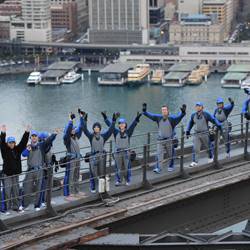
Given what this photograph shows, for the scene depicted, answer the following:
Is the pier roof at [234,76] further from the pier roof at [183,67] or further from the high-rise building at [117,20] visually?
the high-rise building at [117,20]

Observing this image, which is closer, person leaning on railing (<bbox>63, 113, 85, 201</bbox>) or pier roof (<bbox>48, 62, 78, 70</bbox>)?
person leaning on railing (<bbox>63, 113, 85, 201</bbox>)

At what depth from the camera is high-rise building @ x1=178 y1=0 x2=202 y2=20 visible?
2700 cm

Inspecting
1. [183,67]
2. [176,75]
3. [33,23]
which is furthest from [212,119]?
[33,23]

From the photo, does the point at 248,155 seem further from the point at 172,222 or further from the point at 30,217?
the point at 30,217

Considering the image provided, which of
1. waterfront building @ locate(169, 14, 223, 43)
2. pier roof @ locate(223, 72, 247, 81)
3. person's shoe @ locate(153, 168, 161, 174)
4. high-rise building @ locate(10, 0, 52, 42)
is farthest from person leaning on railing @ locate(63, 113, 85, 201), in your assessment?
high-rise building @ locate(10, 0, 52, 42)

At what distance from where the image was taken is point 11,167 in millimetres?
2664

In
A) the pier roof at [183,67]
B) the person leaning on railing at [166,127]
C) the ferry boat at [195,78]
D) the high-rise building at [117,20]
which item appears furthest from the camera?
the high-rise building at [117,20]

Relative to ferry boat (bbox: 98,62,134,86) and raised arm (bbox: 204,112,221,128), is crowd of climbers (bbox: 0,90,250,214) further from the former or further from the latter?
ferry boat (bbox: 98,62,134,86)

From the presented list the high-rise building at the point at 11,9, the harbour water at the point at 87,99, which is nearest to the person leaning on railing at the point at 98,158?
the harbour water at the point at 87,99

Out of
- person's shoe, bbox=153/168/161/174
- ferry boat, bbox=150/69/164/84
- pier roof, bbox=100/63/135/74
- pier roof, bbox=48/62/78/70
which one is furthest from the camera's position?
pier roof, bbox=48/62/78/70

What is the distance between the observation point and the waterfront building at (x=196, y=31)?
1014 inches

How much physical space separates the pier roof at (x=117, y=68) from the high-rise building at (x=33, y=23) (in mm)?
4608

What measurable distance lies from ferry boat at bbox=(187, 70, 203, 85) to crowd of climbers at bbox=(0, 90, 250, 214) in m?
16.2

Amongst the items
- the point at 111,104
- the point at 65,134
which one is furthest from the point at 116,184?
the point at 111,104
